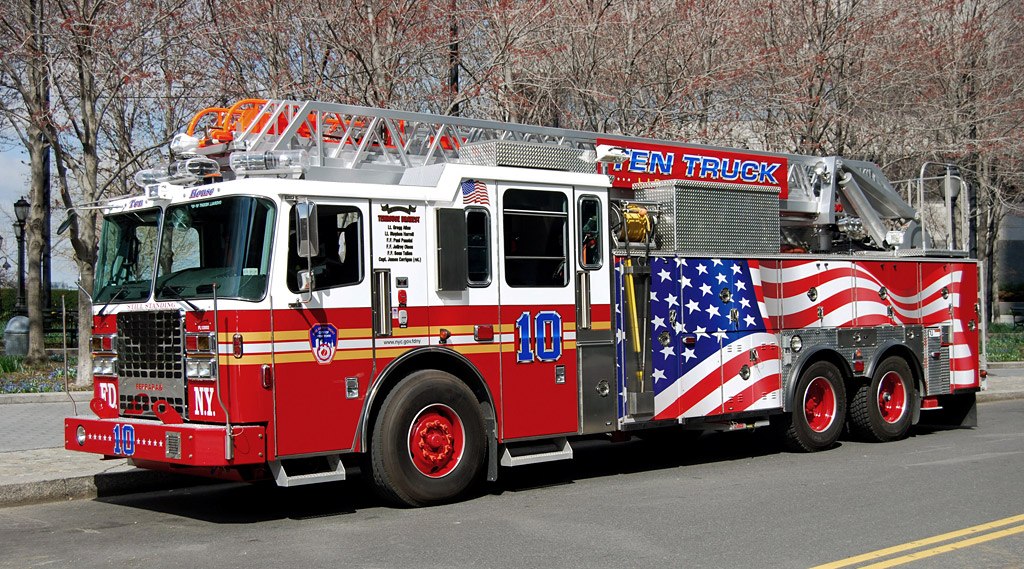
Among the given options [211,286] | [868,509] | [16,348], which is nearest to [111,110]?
[16,348]

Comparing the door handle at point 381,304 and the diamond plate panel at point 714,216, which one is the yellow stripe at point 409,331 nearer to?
the door handle at point 381,304

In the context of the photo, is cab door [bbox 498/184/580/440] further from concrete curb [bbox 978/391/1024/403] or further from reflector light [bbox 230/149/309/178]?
concrete curb [bbox 978/391/1024/403]

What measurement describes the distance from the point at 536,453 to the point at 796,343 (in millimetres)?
3899

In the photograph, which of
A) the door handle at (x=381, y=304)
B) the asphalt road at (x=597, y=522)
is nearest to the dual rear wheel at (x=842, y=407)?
the asphalt road at (x=597, y=522)

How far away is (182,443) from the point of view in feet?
26.0

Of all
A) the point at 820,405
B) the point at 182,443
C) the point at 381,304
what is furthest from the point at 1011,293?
the point at 182,443

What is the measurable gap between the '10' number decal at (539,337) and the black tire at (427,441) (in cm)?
74

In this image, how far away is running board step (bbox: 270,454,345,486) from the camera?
813 cm

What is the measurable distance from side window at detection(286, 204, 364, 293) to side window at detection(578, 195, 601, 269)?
2394mm

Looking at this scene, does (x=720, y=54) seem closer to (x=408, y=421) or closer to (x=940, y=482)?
(x=940, y=482)

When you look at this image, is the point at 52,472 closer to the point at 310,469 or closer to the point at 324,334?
the point at 310,469

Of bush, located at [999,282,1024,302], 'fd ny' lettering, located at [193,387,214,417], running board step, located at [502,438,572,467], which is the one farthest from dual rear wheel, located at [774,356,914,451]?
bush, located at [999,282,1024,302]

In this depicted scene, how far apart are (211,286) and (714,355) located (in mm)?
5393

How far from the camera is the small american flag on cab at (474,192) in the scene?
366 inches
